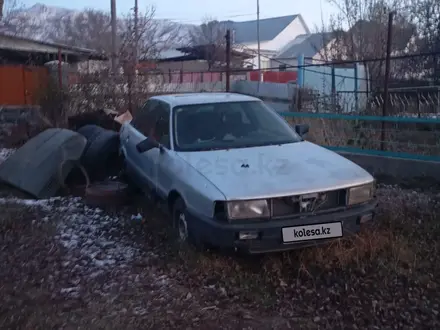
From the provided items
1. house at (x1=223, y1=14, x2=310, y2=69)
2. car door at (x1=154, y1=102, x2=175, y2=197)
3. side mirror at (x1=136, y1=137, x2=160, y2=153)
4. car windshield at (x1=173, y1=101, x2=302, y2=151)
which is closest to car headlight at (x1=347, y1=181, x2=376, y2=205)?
car windshield at (x1=173, y1=101, x2=302, y2=151)

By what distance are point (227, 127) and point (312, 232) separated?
5.99ft

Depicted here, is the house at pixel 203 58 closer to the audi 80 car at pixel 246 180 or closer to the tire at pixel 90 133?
the tire at pixel 90 133

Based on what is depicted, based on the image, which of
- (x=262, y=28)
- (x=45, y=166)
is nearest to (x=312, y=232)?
(x=45, y=166)

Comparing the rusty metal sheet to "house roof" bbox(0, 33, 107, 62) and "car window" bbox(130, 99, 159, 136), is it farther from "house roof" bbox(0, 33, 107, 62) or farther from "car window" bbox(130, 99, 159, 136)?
"house roof" bbox(0, 33, 107, 62)

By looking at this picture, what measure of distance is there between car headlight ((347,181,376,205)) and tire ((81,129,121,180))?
4074 millimetres

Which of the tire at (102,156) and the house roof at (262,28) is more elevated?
the house roof at (262,28)

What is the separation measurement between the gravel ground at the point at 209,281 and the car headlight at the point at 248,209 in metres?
0.49

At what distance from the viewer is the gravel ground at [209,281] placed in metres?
3.95

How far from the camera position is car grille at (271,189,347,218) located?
4.67 m

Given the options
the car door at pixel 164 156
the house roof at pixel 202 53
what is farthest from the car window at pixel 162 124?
the house roof at pixel 202 53

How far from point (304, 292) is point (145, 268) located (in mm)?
1350

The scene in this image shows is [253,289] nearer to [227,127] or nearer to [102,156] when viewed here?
[227,127]

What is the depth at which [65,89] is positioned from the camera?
42.0 ft

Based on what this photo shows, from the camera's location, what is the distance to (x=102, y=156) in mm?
7941
